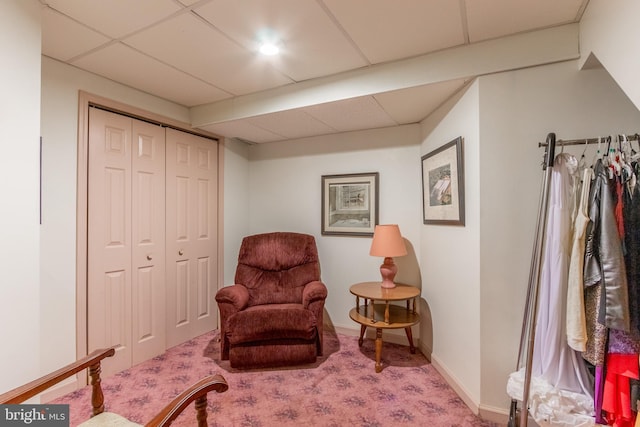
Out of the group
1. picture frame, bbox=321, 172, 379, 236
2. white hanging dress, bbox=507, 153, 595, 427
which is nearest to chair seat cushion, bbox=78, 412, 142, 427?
white hanging dress, bbox=507, 153, 595, 427

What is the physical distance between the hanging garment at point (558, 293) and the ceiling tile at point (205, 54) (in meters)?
1.89

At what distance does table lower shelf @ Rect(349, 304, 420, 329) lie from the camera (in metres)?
2.44

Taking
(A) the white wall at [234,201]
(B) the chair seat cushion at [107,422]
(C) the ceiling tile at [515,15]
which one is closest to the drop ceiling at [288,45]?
(C) the ceiling tile at [515,15]

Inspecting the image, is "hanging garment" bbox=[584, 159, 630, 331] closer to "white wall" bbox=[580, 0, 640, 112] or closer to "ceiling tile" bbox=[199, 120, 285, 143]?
"white wall" bbox=[580, 0, 640, 112]

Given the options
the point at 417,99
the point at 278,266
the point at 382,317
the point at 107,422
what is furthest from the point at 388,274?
the point at 107,422

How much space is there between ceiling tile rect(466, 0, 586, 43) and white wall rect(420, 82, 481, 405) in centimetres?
32

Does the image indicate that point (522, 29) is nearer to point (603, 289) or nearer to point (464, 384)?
point (603, 289)

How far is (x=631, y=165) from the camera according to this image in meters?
1.38

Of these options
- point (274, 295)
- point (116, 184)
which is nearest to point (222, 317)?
point (274, 295)

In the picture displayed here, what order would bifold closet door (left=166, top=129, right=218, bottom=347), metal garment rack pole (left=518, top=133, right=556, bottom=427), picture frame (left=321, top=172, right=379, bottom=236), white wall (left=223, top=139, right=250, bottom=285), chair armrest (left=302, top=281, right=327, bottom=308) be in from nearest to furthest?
metal garment rack pole (left=518, top=133, right=556, bottom=427) < chair armrest (left=302, top=281, right=327, bottom=308) < bifold closet door (left=166, top=129, right=218, bottom=347) < picture frame (left=321, top=172, right=379, bottom=236) < white wall (left=223, top=139, right=250, bottom=285)

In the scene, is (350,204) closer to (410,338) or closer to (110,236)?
(410,338)

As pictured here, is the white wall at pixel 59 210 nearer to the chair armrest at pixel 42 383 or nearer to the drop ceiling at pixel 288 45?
the drop ceiling at pixel 288 45

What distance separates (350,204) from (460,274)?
4.58ft

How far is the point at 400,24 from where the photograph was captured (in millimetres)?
1682
